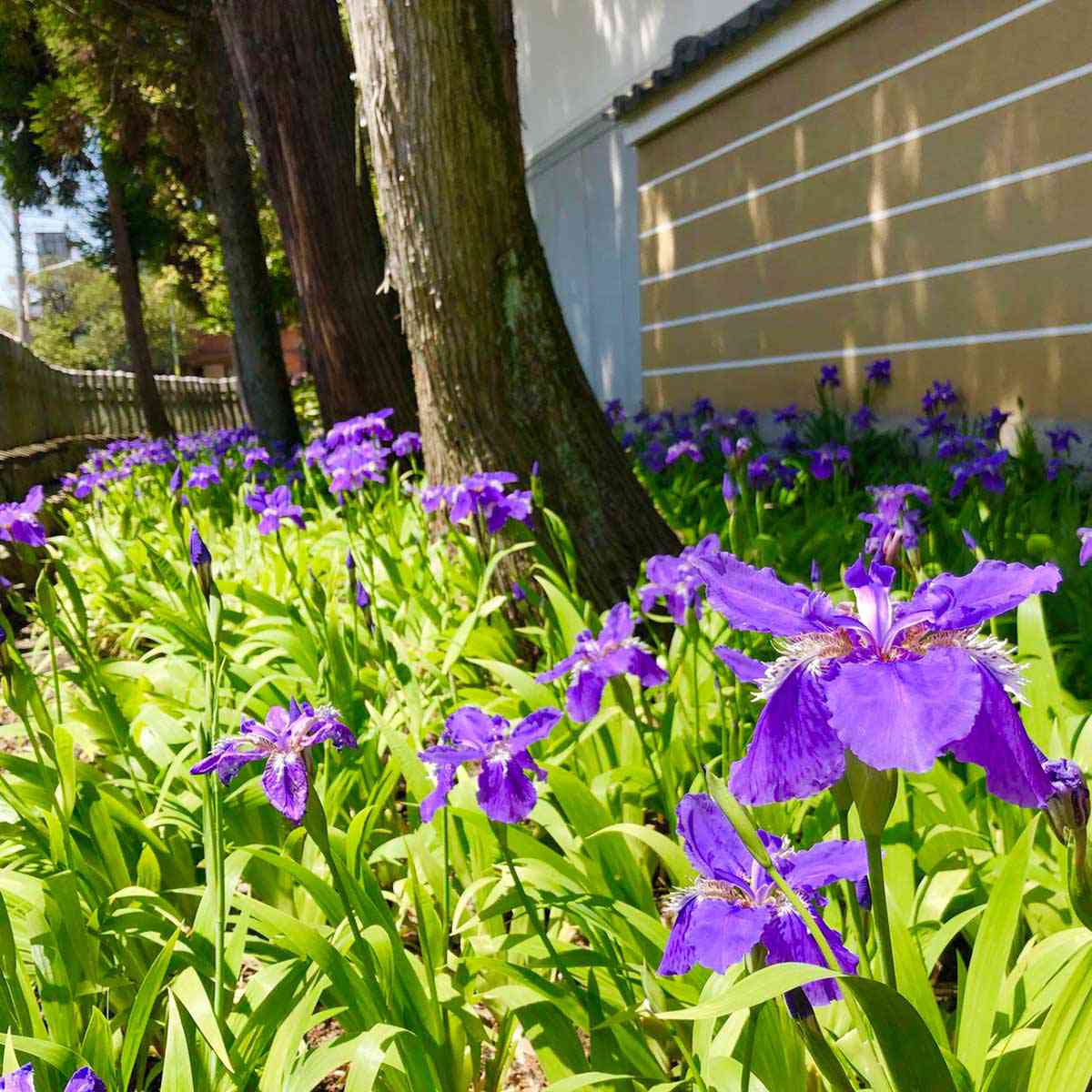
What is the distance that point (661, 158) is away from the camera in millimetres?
7848

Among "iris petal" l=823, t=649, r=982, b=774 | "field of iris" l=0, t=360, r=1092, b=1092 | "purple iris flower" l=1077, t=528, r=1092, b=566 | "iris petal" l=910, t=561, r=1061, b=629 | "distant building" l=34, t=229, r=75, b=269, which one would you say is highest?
"distant building" l=34, t=229, r=75, b=269

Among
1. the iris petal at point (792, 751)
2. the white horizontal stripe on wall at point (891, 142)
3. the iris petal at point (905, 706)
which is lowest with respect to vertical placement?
the iris petal at point (792, 751)

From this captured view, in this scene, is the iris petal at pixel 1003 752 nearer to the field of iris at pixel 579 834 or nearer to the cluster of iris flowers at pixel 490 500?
the field of iris at pixel 579 834

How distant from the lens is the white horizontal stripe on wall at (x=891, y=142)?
453 cm

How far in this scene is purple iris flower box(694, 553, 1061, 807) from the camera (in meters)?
0.61

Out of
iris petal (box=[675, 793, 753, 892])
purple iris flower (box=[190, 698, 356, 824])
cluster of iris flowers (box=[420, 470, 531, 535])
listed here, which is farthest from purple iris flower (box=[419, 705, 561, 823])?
cluster of iris flowers (box=[420, 470, 531, 535])

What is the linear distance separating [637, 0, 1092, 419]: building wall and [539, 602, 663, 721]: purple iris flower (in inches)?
148

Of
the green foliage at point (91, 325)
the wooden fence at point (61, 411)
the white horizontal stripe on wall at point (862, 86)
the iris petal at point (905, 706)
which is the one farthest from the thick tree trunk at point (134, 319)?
the green foliage at point (91, 325)

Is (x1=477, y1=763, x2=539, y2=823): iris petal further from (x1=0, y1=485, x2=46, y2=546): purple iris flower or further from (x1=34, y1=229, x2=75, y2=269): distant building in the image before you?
(x1=34, y1=229, x2=75, y2=269): distant building

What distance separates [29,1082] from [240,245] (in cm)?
739

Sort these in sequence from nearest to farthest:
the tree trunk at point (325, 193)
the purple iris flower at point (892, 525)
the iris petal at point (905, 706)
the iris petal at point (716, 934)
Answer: the iris petal at point (905, 706) < the iris petal at point (716, 934) < the purple iris flower at point (892, 525) < the tree trunk at point (325, 193)

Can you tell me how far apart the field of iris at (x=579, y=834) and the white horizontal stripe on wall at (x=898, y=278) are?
6.40ft

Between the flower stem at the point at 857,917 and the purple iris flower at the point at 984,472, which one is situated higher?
the purple iris flower at the point at 984,472

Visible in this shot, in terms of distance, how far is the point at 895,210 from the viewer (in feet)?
18.2
